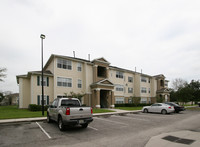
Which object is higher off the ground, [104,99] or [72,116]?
[72,116]

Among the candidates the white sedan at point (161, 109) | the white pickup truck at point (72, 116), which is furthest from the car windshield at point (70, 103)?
the white sedan at point (161, 109)

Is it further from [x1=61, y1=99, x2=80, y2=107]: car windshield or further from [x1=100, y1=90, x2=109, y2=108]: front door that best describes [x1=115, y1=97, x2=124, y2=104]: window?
[x1=61, y1=99, x2=80, y2=107]: car windshield

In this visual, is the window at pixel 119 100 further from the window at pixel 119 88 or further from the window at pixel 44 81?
the window at pixel 44 81

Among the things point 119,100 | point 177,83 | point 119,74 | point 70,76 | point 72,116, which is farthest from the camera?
point 177,83

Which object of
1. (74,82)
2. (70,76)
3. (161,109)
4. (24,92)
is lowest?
(161,109)

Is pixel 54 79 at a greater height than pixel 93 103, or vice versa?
pixel 54 79

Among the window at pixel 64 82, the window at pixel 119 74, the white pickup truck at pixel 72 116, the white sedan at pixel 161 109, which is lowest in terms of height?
the white sedan at pixel 161 109

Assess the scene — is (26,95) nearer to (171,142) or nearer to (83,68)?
(83,68)

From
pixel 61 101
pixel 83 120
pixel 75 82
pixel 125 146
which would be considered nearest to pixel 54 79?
pixel 75 82

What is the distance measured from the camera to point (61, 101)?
30.2 feet

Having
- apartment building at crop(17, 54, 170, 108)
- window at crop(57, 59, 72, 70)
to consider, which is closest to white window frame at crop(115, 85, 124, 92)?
apartment building at crop(17, 54, 170, 108)

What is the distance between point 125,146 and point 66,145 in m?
2.36

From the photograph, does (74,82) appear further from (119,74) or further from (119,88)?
(119,74)

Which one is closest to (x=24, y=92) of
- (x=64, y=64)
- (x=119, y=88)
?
(x=64, y=64)
